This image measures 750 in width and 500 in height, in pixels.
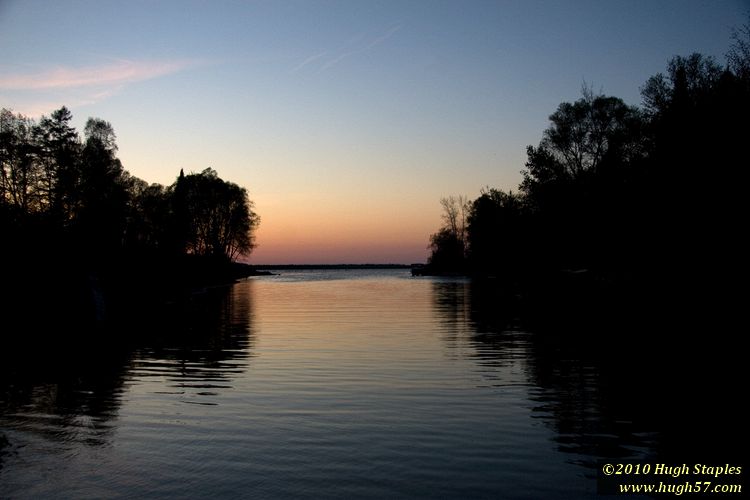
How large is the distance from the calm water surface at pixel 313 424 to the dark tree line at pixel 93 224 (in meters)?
9.26

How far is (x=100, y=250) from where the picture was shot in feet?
150

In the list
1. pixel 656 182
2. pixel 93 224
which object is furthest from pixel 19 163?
pixel 656 182

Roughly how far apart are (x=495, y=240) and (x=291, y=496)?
131042 mm

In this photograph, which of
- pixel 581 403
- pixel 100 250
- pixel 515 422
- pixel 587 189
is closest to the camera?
pixel 515 422

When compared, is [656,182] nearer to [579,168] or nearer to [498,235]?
[579,168]

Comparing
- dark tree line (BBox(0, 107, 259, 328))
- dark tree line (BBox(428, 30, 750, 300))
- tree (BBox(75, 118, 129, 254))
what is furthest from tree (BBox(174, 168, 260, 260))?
dark tree line (BBox(428, 30, 750, 300))

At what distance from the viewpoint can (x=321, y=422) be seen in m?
12.4

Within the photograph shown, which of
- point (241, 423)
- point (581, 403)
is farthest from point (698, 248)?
point (241, 423)

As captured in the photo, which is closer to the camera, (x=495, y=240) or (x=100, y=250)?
(x=100, y=250)

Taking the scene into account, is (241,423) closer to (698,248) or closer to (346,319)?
(346,319)

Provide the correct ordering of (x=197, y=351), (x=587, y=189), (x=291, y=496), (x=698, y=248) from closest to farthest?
(x=291, y=496) < (x=197, y=351) < (x=698, y=248) < (x=587, y=189)

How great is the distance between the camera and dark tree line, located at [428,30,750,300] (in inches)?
1250

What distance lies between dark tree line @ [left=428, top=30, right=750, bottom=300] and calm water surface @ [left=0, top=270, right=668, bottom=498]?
15.5 m

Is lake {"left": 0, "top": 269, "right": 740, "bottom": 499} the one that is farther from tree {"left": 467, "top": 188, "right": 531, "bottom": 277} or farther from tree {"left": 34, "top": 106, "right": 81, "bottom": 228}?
tree {"left": 467, "top": 188, "right": 531, "bottom": 277}
